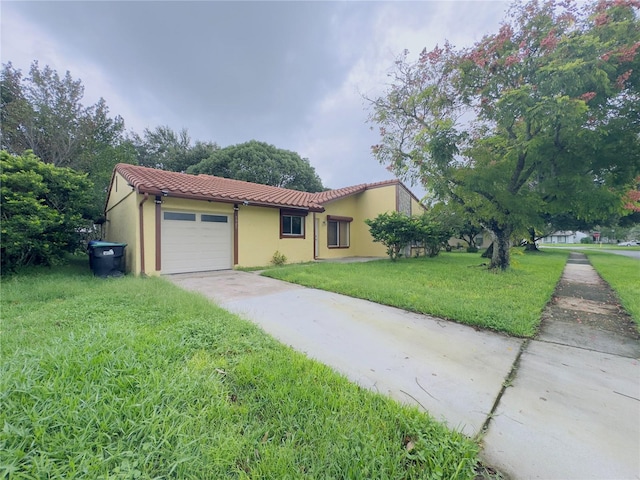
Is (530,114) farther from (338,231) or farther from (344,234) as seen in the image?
(344,234)

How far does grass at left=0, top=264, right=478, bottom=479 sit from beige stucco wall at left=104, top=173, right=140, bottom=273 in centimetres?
565

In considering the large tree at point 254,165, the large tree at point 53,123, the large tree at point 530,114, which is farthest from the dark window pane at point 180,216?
the large tree at point 254,165

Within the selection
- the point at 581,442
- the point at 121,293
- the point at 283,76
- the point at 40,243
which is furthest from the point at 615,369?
the point at 283,76

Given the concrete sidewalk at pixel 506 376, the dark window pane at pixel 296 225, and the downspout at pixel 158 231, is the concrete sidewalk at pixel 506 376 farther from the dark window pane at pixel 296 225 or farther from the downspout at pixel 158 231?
the dark window pane at pixel 296 225

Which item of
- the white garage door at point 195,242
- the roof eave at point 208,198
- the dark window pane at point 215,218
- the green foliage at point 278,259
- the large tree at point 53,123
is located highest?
the large tree at point 53,123

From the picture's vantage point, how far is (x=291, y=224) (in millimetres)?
12086

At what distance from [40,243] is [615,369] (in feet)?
39.3

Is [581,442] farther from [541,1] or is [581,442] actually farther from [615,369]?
[541,1]

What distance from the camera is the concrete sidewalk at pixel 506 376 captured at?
1806 mm

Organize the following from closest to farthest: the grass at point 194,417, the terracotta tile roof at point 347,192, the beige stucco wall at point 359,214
Answer: the grass at point 194,417 → the terracotta tile roof at point 347,192 → the beige stucco wall at point 359,214

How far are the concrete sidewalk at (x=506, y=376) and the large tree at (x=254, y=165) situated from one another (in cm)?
2146

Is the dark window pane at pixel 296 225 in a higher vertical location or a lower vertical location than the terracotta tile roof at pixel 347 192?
lower

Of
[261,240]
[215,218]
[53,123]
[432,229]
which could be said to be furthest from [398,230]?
[53,123]

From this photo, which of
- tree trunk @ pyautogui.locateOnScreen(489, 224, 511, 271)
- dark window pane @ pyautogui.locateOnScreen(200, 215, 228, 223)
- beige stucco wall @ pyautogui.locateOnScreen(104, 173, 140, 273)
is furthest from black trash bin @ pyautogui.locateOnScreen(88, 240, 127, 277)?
tree trunk @ pyautogui.locateOnScreen(489, 224, 511, 271)
